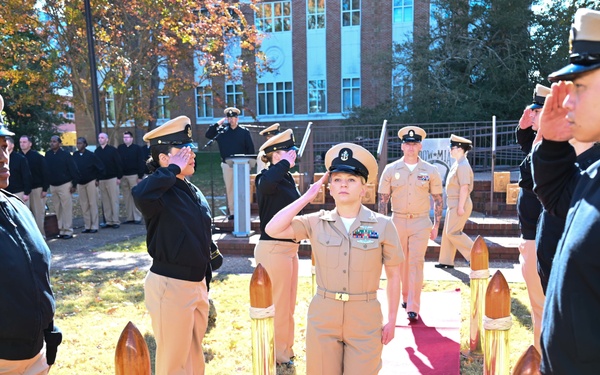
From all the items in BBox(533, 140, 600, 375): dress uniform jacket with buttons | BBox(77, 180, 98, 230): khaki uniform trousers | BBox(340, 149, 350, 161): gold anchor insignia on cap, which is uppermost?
BBox(340, 149, 350, 161): gold anchor insignia on cap

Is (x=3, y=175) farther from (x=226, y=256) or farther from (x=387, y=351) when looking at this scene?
(x=226, y=256)

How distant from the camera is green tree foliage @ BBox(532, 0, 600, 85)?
21.2 m

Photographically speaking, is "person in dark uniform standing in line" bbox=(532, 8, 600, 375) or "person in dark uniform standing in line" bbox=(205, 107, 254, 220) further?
"person in dark uniform standing in line" bbox=(205, 107, 254, 220)

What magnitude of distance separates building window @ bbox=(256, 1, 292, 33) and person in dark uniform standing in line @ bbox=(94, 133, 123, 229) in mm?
19887

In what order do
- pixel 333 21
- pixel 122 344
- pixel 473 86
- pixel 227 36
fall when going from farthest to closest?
pixel 333 21, pixel 473 86, pixel 227 36, pixel 122 344

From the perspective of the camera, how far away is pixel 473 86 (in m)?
22.3

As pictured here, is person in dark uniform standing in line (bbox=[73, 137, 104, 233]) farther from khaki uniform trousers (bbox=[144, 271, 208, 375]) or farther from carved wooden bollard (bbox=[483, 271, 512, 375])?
carved wooden bollard (bbox=[483, 271, 512, 375])

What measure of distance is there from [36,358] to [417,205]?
15.7 feet

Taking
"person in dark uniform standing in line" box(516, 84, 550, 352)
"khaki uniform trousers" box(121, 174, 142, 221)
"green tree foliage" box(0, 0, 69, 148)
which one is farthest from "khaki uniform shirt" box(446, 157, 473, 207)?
"green tree foliage" box(0, 0, 69, 148)

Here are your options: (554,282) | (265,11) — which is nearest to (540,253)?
(554,282)

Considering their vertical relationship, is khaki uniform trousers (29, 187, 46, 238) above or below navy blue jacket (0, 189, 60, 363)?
below

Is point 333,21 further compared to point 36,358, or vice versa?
point 333,21

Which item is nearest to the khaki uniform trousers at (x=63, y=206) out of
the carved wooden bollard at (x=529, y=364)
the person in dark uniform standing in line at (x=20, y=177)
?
the person in dark uniform standing in line at (x=20, y=177)

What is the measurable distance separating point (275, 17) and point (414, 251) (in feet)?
92.0
